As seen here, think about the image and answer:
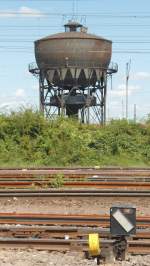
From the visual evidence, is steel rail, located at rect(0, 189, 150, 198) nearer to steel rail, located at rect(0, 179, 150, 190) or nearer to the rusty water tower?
steel rail, located at rect(0, 179, 150, 190)

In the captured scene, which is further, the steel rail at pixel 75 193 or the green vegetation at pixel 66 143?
the green vegetation at pixel 66 143

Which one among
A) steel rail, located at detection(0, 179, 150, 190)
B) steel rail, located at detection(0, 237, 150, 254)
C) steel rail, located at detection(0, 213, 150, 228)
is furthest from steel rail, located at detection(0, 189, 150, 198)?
steel rail, located at detection(0, 237, 150, 254)

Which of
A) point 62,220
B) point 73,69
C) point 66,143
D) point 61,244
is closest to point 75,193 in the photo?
point 62,220

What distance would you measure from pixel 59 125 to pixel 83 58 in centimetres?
2052

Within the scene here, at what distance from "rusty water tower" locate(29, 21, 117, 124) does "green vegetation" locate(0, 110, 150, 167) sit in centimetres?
1851

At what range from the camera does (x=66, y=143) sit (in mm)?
26547

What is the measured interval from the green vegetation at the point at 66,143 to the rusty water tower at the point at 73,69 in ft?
60.7

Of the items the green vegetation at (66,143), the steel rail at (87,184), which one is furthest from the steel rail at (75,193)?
the green vegetation at (66,143)

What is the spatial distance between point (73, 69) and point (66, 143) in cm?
2088

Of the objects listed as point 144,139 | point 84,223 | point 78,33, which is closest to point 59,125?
point 144,139

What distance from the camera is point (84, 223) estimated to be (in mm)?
10680

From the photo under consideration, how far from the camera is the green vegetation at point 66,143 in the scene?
25656 mm

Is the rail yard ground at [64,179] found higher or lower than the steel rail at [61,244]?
lower

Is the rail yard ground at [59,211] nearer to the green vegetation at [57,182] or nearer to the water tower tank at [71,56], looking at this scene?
the green vegetation at [57,182]
